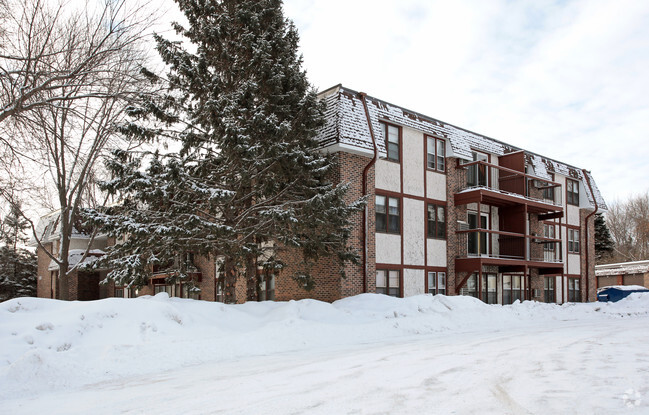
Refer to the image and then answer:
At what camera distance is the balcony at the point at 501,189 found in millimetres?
22500

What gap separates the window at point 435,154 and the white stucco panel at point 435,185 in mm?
317

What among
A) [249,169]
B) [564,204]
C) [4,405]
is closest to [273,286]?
[249,169]

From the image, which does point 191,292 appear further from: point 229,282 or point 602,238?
point 602,238

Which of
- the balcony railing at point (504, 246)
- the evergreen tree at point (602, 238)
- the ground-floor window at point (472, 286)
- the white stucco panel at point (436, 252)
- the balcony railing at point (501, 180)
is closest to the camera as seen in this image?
the white stucco panel at point (436, 252)

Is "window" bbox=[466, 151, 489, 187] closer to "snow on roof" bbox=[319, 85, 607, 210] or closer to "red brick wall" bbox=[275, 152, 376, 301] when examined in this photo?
"snow on roof" bbox=[319, 85, 607, 210]

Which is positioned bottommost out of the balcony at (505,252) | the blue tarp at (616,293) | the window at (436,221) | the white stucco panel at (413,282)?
the blue tarp at (616,293)

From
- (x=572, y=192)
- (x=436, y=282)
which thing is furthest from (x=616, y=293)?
(x=436, y=282)

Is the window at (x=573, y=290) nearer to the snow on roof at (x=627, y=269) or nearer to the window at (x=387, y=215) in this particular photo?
the snow on roof at (x=627, y=269)

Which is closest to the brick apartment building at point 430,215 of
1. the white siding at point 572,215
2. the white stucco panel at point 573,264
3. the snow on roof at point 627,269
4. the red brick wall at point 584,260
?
the white stucco panel at point 573,264

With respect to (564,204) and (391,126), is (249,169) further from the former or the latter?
(564,204)

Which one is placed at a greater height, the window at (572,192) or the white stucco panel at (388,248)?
the window at (572,192)

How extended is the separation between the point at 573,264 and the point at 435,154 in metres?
13.6

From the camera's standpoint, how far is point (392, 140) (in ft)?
68.7

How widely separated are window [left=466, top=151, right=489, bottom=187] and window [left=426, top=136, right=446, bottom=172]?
187 centimetres
